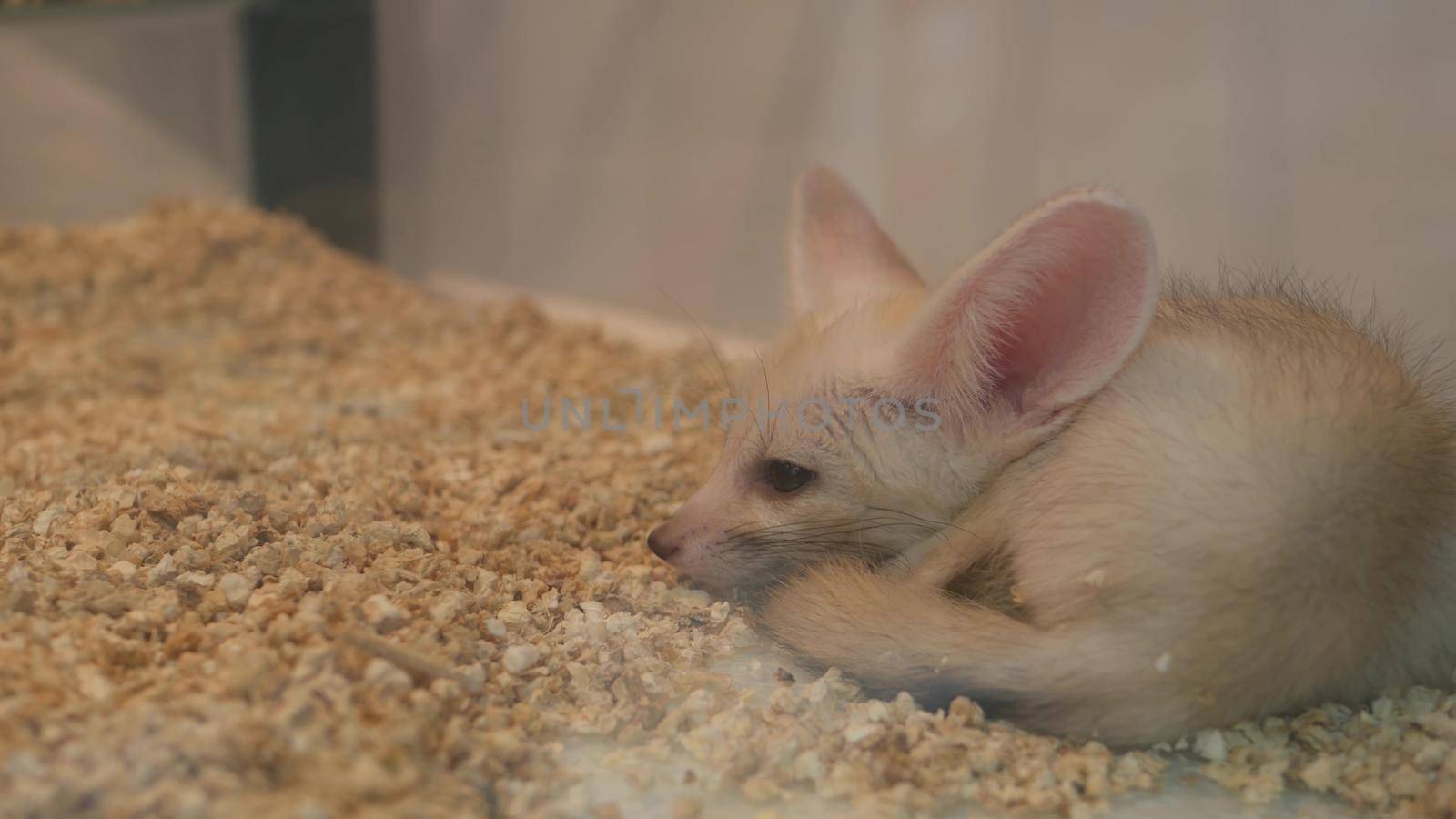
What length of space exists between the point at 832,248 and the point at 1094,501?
1109mm

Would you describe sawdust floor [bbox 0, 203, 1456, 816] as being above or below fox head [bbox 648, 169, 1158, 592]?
below

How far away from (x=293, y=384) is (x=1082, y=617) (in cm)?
287

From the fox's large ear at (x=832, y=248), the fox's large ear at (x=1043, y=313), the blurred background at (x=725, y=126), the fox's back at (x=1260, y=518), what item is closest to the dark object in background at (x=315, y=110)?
the blurred background at (x=725, y=126)

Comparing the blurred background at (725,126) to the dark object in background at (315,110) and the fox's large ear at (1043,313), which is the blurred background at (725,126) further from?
the fox's large ear at (1043,313)

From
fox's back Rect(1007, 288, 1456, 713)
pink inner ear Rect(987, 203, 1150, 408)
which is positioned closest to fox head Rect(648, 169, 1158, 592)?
pink inner ear Rect(987, 203, 1150, 408)

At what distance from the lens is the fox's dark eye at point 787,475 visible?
2078 mm

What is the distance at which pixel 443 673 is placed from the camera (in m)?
1.54

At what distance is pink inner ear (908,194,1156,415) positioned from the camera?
1741 millimetres

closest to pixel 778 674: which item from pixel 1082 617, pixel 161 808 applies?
pixel 1082 617

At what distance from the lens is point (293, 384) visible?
3.69 meters

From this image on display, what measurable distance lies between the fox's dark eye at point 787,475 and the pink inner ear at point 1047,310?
282 millimetres

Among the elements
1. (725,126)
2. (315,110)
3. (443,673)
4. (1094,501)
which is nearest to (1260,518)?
(1094,501)

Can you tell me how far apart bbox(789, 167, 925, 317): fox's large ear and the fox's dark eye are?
21.7 inches

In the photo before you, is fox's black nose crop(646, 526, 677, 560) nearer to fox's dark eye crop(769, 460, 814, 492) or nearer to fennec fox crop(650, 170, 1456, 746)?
fennec fox crop(650, 170, 1456, 746)
